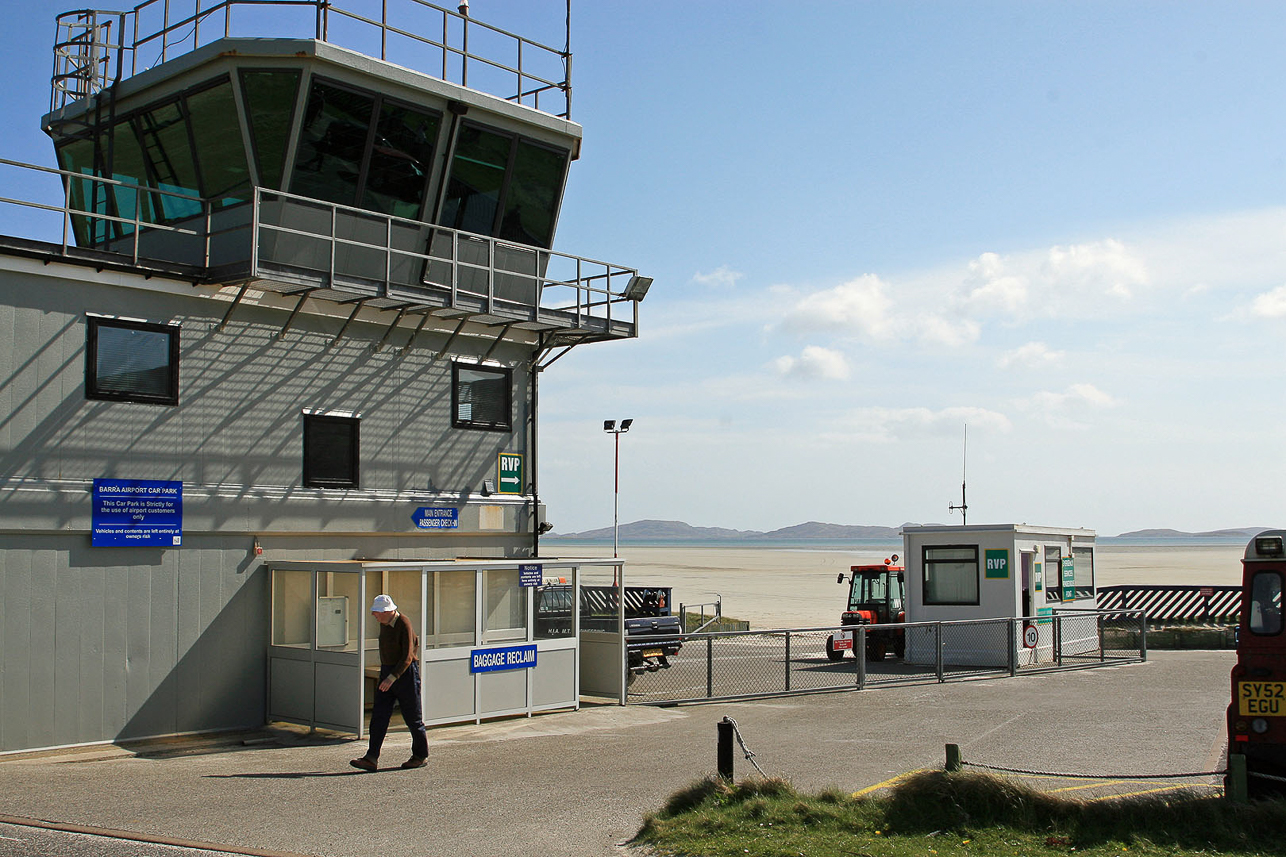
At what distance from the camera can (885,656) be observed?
2542 cm

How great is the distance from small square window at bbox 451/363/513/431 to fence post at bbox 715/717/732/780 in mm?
9143

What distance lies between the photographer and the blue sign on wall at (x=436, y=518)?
1708 cm

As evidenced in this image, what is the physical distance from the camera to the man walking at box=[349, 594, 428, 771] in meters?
12.1

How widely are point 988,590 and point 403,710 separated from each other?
1493cm

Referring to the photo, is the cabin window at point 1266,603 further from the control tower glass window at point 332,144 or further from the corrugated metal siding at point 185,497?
the control tower glass window at point 332,144

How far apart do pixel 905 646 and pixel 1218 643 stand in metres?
9.64

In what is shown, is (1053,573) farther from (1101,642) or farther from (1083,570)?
(1083,570)

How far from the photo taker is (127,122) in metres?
17.2

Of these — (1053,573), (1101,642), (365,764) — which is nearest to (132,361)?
(365,764)

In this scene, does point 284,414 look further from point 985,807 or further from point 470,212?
point 985,807

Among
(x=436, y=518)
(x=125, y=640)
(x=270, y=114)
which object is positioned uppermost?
(x=270, y=114)

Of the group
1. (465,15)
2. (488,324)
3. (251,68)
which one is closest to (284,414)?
(488,324)

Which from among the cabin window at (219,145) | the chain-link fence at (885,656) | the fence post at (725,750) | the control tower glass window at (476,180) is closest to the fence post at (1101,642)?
the chain-link fence at (885,656)

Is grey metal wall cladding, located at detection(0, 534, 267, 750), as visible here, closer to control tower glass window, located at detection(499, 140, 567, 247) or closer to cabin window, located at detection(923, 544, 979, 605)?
control tower glass window, located at detection(499, 140, 567, 247)
